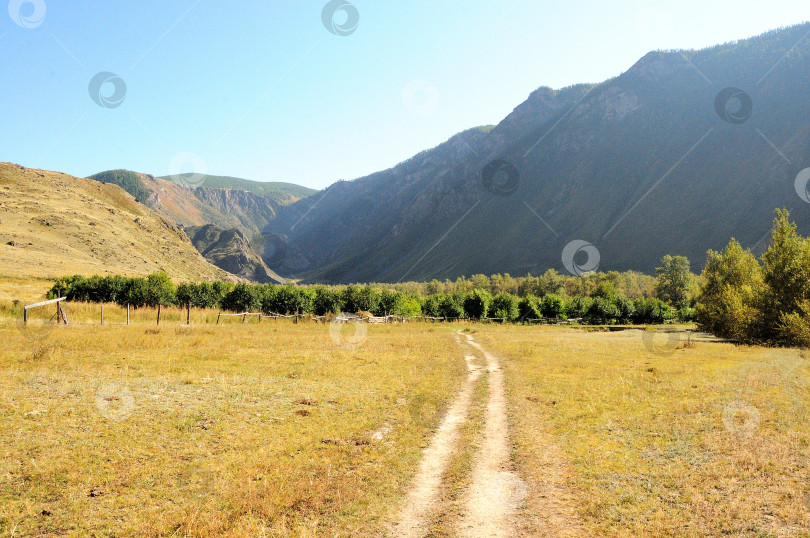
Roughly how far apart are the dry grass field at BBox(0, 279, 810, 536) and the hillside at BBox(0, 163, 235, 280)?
87.5 metres

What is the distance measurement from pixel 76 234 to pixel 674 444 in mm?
156197

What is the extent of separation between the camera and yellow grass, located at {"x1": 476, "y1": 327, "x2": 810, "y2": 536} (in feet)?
27.0

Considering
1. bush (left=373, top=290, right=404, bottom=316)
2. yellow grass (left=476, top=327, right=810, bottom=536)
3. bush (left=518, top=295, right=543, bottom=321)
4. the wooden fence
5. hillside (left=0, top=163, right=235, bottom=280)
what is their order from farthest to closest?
hillside (left=0, top=163, right=235, bottom=280) → bush (left=518, top=295, right=543, bottom=321) → bush (left=373, top=290, right=404, bottom=316) → the wooden fence → yellow grass (left=476, top=327, right=810, bottom=536)

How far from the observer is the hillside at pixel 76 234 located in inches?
3967

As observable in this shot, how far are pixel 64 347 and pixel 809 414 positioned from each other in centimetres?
3259

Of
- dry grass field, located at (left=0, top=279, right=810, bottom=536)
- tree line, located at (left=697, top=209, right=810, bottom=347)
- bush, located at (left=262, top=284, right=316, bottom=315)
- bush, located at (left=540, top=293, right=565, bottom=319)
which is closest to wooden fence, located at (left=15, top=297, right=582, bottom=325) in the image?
bush, located at (left=262, top=284, right=316, bottom=315)

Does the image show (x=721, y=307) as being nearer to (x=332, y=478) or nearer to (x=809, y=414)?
(x=809, y=414)

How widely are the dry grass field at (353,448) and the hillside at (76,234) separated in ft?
287

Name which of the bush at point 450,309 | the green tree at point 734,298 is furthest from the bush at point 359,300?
the green tree at point 734,298

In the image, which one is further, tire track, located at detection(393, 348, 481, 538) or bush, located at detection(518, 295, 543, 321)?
bush, located at detection(518, 295, 543, 321)

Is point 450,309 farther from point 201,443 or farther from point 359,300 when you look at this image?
point 201,443

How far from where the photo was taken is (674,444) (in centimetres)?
1230

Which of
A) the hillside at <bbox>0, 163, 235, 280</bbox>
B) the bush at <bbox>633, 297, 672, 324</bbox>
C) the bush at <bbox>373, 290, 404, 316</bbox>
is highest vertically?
the hillside at <bbox>0, 163, 235, 280</bbox>

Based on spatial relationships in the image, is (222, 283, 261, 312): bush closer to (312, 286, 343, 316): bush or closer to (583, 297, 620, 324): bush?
(312, 286, 343, 316): bush
